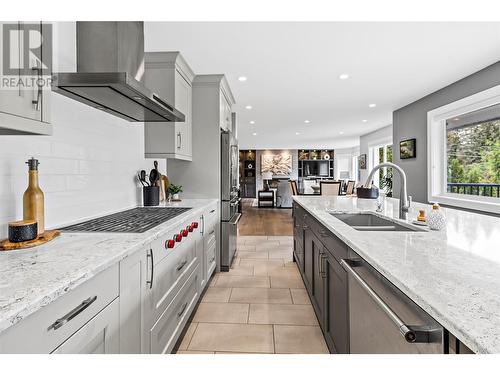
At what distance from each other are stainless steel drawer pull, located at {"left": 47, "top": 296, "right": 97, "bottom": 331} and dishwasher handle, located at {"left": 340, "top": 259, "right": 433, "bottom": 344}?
3.07ft

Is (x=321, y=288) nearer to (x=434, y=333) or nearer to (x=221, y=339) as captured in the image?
(x=221, y=339)

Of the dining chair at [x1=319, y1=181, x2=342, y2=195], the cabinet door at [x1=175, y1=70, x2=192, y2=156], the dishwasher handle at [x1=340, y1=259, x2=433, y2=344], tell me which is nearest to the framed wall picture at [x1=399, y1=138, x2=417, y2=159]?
the dining chair at [x1=319, y1=181, x2=342, y2=195]

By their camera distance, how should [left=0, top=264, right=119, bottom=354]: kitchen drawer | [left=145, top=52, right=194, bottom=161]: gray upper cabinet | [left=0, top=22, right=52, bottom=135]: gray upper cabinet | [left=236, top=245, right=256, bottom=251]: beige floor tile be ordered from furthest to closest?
[left=236, top=245, right=256, bottom=251]: beige floor tile
[left=145, top=52, right=194, bottom=161]: gray upper cabinet
[left=0, top=22, right=52, bottom=135]: gray upper cabinet
[left=0, top=264, right=119, bottom=354]: kitchen drawer

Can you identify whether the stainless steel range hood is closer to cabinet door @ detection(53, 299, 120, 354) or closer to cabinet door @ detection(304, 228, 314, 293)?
cabinet door @ detection(53, 299, 120, 354)

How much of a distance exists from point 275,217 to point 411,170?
3647 millimetres

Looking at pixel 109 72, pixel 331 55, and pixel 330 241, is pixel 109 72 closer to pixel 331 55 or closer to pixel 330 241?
pixel 330 241

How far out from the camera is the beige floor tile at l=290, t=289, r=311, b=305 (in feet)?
8.47

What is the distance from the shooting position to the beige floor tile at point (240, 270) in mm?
3358

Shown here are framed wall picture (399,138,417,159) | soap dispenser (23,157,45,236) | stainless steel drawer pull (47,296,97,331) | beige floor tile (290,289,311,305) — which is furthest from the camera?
framed wall picture (399,138,417,159)

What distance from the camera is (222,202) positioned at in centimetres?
351

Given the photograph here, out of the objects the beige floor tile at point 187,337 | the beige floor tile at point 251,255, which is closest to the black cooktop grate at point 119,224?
the beige floor tile at point 187,337

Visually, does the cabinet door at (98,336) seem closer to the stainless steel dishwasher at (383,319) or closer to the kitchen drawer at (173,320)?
the kitchen drawer at (173,320)

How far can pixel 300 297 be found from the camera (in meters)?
2.69
